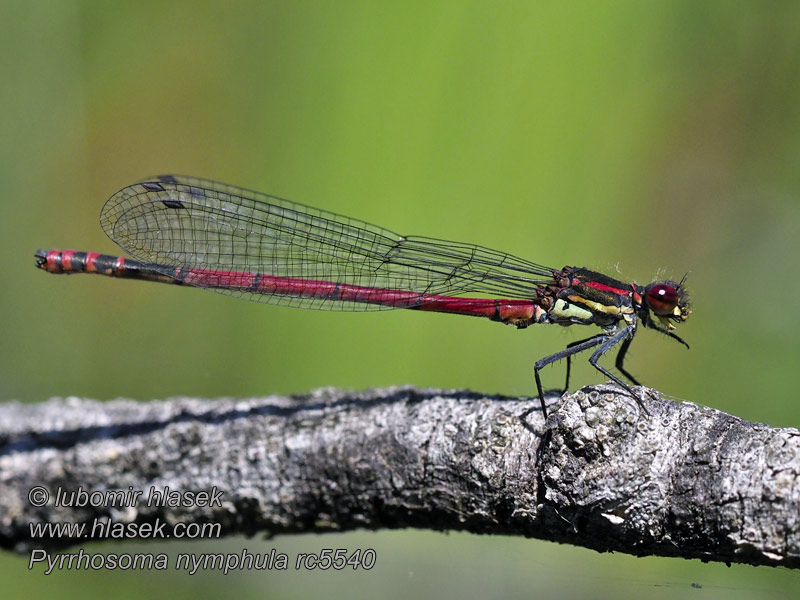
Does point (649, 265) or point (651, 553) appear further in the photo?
point (649, 265)

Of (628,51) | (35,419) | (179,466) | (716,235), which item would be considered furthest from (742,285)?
(35,419)

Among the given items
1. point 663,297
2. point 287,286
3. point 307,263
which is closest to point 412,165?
point 307,263

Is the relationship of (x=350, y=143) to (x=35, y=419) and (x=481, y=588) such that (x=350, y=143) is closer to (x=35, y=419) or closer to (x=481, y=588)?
(x=35, y=419)

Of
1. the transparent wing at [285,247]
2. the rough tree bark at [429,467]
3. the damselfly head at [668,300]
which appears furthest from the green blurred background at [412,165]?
the rough tree bark at [429,467]

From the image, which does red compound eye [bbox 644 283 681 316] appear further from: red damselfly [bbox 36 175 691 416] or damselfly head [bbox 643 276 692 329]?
red damselfly [bbox 36 175 691 416]

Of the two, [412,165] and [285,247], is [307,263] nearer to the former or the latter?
[285,247]

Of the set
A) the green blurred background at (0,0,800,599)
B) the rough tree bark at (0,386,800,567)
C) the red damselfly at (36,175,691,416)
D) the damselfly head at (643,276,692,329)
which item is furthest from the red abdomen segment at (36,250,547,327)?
the rough tree bark at (0,386,800,567)

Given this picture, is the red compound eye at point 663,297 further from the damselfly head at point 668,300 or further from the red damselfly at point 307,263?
the red damselfly at point 307,263
